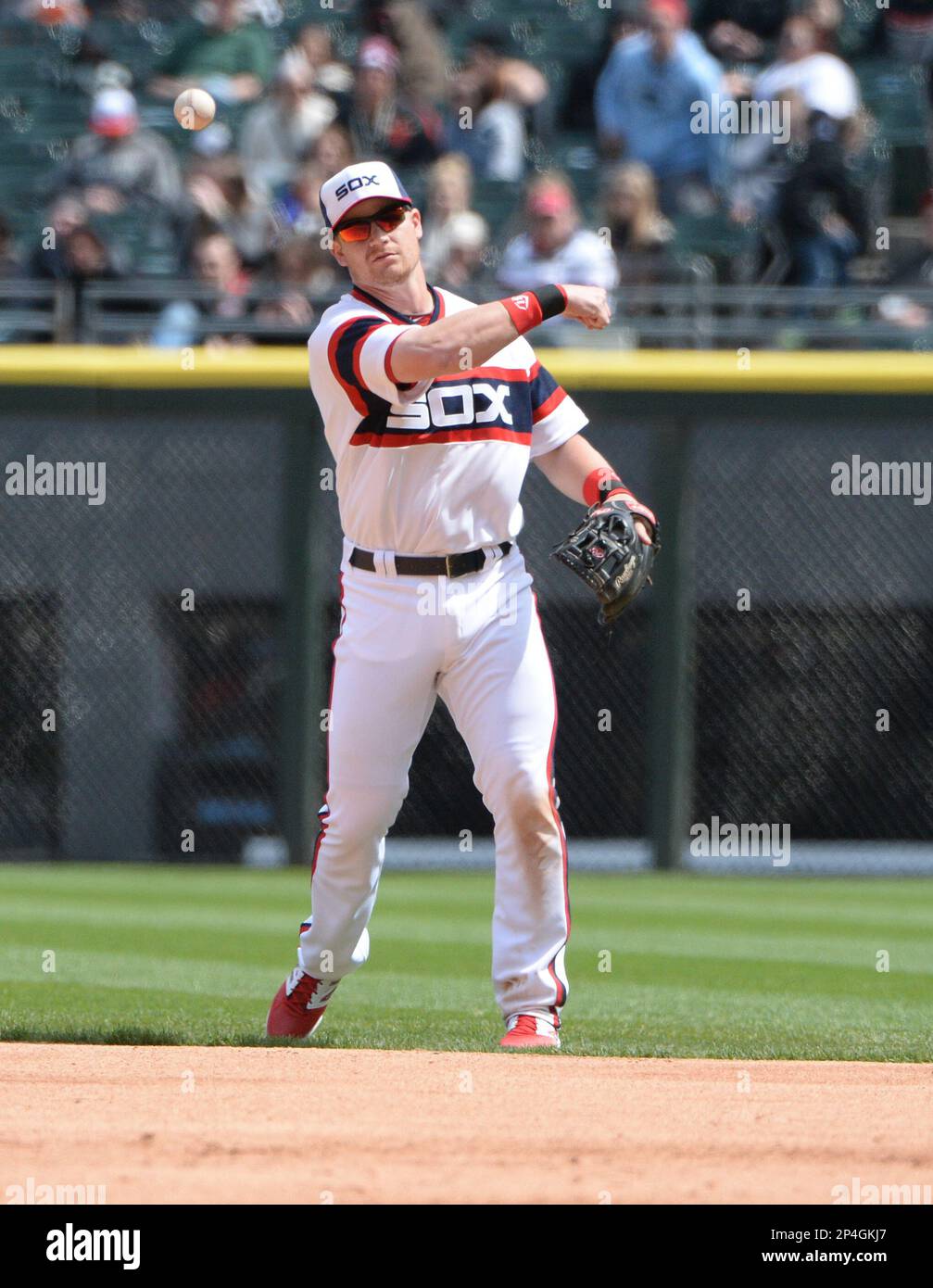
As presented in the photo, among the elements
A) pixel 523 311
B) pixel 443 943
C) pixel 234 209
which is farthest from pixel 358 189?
pixel 234 209

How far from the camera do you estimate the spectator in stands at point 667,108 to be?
39.2ft

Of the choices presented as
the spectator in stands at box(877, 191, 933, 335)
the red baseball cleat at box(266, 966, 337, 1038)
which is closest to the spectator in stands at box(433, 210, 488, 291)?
the spectator in stands at box(877, 191, 933, 335)

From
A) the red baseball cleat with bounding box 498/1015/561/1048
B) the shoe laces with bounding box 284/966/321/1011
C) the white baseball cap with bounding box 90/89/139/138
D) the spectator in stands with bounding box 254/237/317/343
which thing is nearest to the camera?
the red baseball cleat with bounding box 498/1015/561/1048

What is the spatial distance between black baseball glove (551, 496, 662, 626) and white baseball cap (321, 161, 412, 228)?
2.99 ft

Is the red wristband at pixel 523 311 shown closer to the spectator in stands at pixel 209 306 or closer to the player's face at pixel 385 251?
the player's face at pixel 385 251

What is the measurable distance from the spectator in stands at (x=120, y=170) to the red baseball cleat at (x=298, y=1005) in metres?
7.67

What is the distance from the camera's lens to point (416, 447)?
4934 millimetres

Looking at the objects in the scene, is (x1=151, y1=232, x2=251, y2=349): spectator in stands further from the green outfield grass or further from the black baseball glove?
the black baseball glove

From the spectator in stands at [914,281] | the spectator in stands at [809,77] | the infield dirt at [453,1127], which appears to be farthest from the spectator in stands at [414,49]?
the infield dirt at [453,1127]

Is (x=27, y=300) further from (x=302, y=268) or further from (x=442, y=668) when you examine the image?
(x=442, y=668)

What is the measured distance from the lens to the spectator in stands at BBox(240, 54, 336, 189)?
40.0 ft

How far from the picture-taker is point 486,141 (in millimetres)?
12531

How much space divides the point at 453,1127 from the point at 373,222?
2202mm

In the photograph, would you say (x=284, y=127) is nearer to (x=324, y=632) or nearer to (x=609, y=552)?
(x=324, y=632)
